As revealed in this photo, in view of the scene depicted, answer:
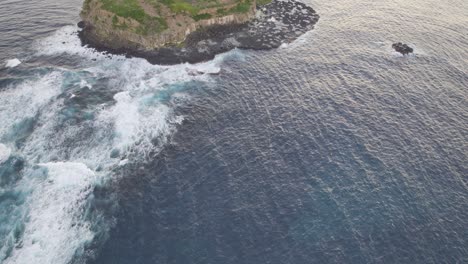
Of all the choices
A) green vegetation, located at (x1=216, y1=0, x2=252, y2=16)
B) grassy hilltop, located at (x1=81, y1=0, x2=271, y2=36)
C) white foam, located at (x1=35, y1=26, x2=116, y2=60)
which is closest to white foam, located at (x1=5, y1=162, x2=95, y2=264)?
white foam, located at (x1=35, y1=26, x2=116, y2=60)

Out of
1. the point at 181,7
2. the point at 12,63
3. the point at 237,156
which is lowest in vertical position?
the point at 237,156

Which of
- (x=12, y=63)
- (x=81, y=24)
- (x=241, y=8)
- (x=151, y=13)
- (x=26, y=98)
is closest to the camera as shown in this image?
(x=26, y=98)

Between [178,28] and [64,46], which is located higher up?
[178,28]

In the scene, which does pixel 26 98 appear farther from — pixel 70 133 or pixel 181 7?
pixel 181 7

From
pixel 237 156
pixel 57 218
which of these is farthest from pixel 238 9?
pixel 57 218

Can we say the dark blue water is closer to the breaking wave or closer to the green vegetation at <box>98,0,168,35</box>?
the breaking wave

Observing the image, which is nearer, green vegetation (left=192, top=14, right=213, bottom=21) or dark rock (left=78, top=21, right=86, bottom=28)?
green vegetation (left=192, top=14, right=213, bottom=21)
